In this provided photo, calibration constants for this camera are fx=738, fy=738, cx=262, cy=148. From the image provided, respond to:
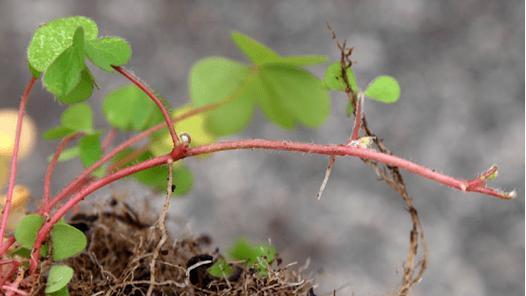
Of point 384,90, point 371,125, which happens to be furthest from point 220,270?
point 371,125

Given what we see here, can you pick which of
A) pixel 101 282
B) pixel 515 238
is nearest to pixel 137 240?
pixel 101 282

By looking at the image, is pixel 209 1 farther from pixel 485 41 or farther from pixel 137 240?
pixel 137 240

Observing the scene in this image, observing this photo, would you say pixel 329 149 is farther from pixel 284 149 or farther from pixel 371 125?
pixel 371 125

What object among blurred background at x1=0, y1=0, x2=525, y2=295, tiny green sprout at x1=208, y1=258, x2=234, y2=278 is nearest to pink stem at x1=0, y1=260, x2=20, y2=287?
tiny green sprout at x1=208, y1=258, x2=234, y2=278

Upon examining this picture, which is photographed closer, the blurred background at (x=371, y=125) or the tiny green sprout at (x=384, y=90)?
the tiny green sprout at (x=384, y=90)

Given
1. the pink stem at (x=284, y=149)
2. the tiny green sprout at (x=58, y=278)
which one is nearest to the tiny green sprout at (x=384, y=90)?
the pink stem at (x=284, y=149)

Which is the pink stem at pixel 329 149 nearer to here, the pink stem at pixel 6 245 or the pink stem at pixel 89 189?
the pink stem at pixel 89 189
